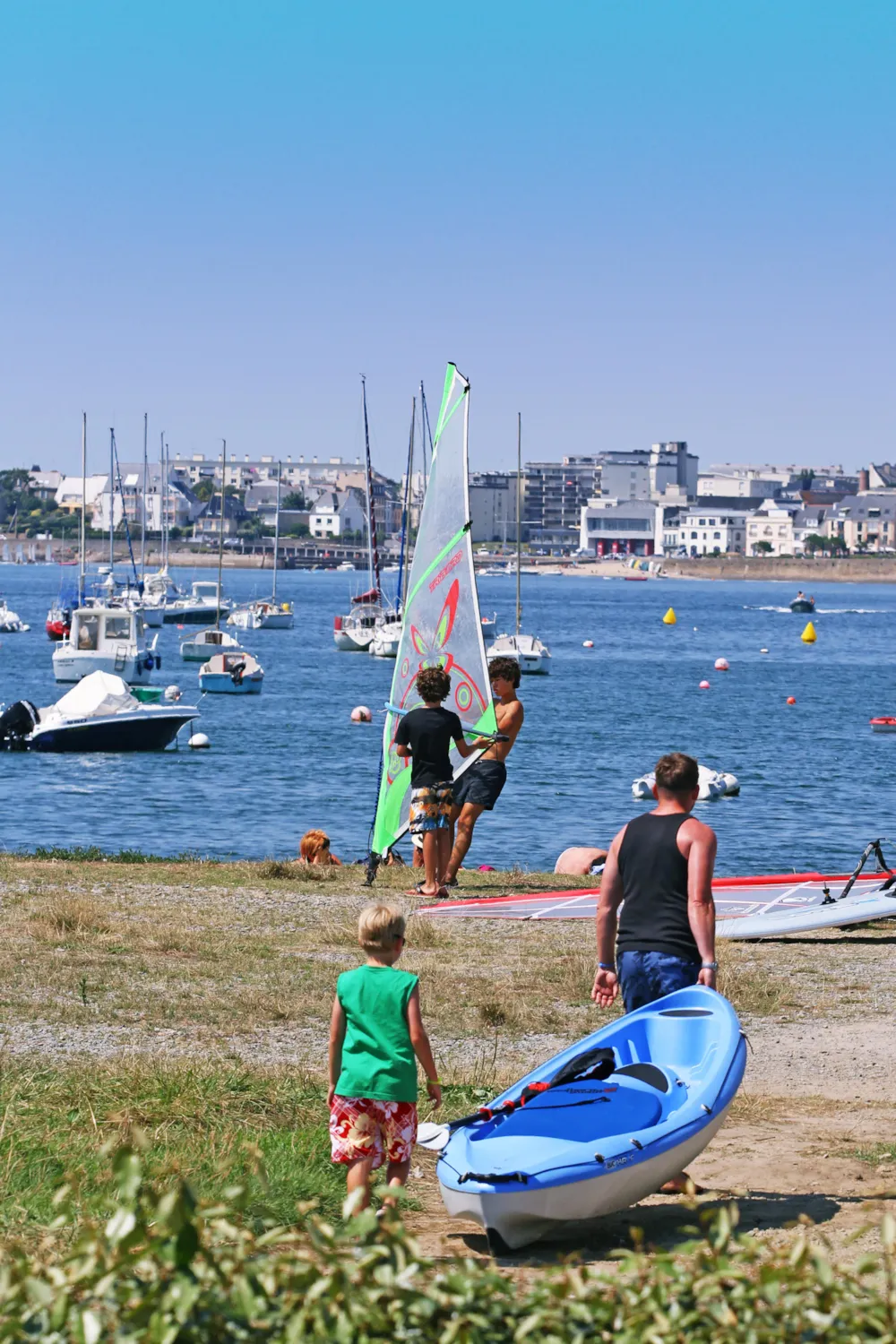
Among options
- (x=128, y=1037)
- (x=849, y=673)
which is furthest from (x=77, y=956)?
(x=849, y=673)

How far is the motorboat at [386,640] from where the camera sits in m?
72.8

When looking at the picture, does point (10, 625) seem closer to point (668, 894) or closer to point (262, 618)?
point (262, 618)

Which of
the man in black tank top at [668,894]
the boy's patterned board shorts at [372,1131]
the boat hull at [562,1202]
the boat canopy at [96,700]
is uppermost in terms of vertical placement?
the man in black tank top at [668,894]

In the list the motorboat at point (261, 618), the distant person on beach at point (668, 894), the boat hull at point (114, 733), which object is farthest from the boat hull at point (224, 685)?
the distant person on beach at point (668, 894)

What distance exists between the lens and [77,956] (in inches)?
412

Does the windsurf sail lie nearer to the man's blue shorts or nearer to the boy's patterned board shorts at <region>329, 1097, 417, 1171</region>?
the man's blue shorts

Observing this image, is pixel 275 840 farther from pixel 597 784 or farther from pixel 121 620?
pixel 121 620

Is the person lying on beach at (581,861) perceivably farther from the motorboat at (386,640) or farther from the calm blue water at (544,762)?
the motorboat at (386,640)

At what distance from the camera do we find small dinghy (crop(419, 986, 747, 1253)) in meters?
5.36

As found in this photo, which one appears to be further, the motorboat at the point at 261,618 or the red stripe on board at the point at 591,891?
the motorboat at the point at 261,618

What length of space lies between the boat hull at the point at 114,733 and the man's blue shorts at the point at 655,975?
30.1 meters

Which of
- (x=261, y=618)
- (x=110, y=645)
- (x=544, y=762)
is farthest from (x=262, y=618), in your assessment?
(x=544, y=762)

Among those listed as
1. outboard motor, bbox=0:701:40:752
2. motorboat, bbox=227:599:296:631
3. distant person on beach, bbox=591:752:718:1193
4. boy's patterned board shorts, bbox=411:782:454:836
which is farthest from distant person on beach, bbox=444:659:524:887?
motorboat, bbox=227:599:296:631

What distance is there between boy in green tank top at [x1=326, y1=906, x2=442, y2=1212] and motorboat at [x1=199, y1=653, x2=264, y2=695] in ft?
165
